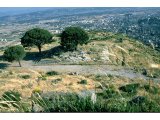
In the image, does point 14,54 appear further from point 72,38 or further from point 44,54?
point 72,38

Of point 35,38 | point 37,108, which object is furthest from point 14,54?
point 37,108

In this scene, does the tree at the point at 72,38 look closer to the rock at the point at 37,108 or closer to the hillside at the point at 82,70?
the hillside at the point at 82,70

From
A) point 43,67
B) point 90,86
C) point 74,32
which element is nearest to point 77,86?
point 90,86

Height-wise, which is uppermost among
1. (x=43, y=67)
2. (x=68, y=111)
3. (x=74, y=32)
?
(x=68, y=111)

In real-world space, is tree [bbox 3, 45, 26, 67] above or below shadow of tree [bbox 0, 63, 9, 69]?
above

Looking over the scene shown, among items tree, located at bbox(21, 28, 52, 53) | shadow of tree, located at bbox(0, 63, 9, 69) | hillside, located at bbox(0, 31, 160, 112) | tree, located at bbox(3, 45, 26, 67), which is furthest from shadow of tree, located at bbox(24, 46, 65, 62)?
tree, located at bbox(3, 45, 26, 67)

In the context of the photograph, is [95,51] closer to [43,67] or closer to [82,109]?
[43,67]

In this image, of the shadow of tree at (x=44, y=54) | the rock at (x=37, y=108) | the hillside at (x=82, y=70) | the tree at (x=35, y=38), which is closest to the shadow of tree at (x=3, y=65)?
the hillside at (x=82, y=70)

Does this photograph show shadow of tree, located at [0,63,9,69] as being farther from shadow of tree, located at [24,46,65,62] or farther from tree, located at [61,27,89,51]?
tree, located at [61,27,89,51]
